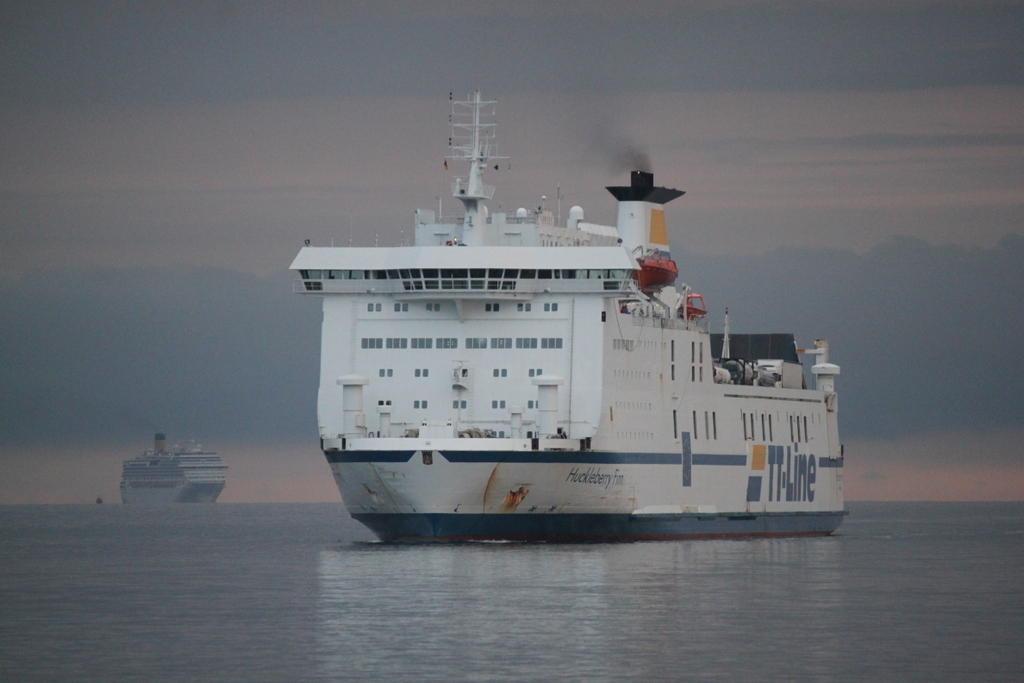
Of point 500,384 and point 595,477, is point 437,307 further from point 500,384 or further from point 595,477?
point 595,477

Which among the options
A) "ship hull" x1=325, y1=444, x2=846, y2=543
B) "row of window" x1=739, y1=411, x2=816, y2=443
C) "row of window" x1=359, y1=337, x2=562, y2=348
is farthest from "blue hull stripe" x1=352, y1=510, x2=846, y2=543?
"row of window" x1=359, y1=337, x2=562, y2=348

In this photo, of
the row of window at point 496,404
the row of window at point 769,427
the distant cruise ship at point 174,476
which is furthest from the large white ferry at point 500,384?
the distant cruise ship at point 174,476

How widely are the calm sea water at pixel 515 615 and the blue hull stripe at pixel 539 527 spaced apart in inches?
28.1

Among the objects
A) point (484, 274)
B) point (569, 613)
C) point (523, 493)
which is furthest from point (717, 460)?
point (569, 613)

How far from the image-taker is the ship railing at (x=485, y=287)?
50.7 meters

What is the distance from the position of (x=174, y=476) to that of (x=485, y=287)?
114 meters

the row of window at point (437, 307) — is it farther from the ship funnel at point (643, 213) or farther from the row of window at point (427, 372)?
the ship funnel at point (643, 213)

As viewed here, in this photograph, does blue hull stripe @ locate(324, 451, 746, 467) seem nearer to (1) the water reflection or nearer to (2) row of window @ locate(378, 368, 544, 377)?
(1) the water reflection

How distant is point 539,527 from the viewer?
49875 millimetres

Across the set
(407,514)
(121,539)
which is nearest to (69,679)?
(407,514)

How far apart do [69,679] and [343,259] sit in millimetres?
25947

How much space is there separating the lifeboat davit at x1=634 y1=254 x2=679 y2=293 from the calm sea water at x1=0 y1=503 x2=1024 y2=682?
27.5 feet

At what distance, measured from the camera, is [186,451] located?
529 ft

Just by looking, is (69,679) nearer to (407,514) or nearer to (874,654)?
(874,654)
